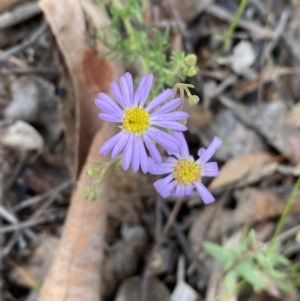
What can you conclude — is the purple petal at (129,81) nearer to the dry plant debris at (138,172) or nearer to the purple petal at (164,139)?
the purple petal at (164,139)

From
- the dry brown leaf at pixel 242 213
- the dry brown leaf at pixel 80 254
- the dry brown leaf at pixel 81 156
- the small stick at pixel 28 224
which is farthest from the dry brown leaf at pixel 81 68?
the dry brown leaf at pixel 242 213

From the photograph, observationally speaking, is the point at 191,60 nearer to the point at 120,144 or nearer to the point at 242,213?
the point at 120,144

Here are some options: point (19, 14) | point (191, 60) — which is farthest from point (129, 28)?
point (19, 14)

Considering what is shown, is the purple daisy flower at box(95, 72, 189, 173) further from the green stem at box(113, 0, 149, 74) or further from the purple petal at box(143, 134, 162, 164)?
the green stem at box(113, 0, 149, 74)

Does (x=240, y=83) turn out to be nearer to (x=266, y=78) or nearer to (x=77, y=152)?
(x=266, y=78)

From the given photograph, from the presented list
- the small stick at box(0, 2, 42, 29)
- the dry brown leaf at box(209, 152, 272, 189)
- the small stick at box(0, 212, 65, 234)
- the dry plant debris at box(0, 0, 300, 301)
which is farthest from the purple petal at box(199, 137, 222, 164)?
the small stick at box(0, 2, 42, 29)

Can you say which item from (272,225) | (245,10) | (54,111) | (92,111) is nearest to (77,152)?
(92,111)
